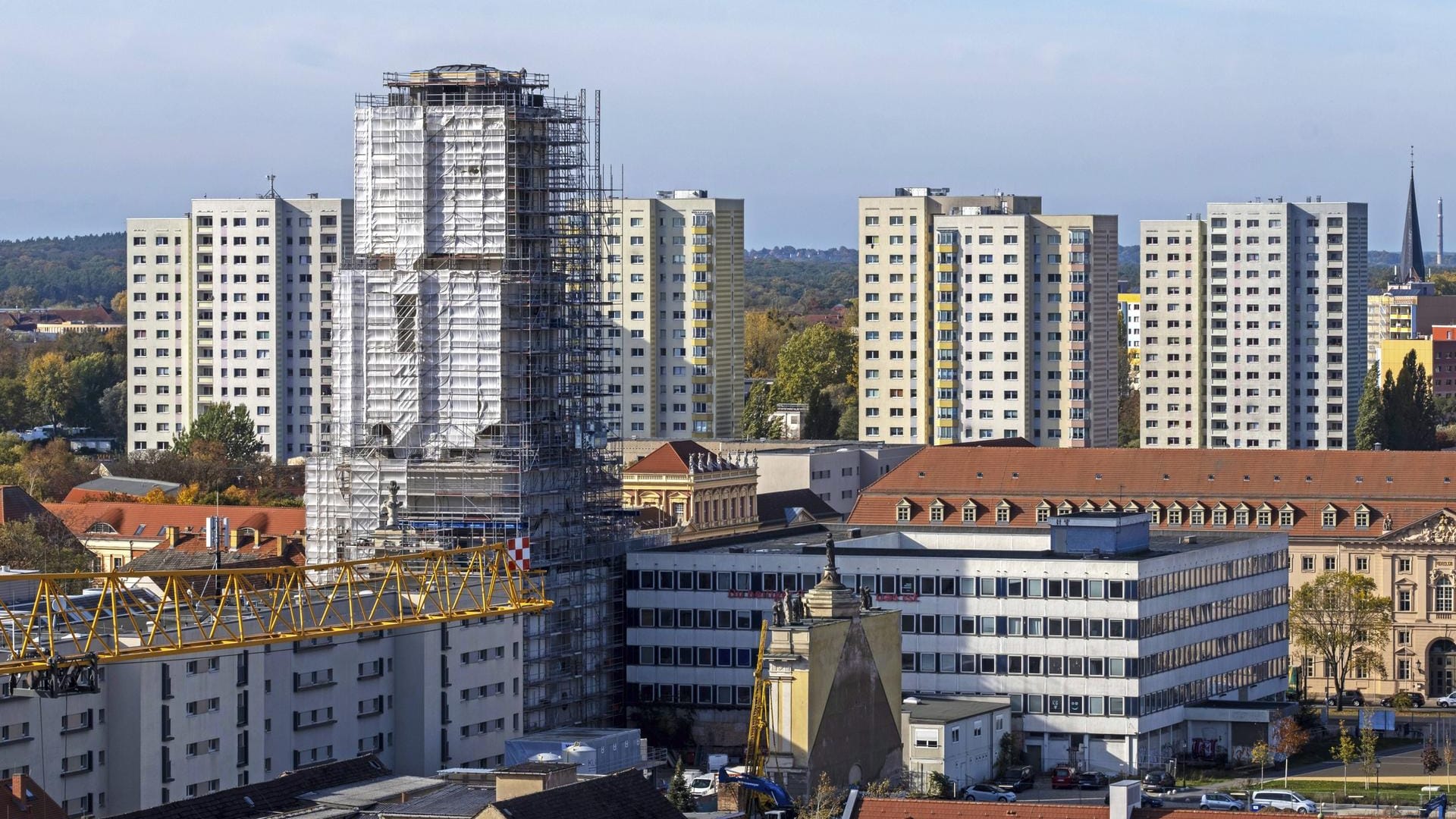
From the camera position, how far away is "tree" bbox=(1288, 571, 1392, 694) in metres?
148

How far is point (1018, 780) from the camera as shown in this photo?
401ft

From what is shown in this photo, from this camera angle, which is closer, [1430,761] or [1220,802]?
[1220,802]

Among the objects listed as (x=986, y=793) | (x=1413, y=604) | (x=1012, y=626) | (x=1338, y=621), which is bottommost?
(x=986, y=793)

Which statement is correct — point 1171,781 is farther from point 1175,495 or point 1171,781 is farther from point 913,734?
point 1175,495

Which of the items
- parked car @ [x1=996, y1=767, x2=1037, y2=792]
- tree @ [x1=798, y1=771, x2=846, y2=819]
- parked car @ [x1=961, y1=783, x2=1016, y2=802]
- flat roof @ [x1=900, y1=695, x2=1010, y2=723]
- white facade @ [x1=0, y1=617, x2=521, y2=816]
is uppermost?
white facade @ [x1=0, y1=617, x2=521, y2=816]

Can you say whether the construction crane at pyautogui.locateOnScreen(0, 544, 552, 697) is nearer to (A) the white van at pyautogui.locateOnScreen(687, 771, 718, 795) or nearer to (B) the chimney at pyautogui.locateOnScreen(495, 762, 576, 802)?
(A) the white van at pyautogui.locateOnScreen(687, 771, 718, 795)

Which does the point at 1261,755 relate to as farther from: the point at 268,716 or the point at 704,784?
the point at 268,716

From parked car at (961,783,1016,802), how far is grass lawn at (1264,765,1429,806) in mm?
11097

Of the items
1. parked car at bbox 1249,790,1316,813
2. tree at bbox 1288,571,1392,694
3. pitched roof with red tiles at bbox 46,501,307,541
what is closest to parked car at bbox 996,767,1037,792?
parked car at bbox 1249,790,1316,813

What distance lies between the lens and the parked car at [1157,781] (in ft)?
389

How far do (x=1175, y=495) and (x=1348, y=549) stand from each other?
31.5ft

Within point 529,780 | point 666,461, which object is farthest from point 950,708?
point 666,461

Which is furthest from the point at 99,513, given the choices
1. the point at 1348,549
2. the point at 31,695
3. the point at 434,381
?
the point at 31,695

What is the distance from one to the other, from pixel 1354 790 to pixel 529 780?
164ft
